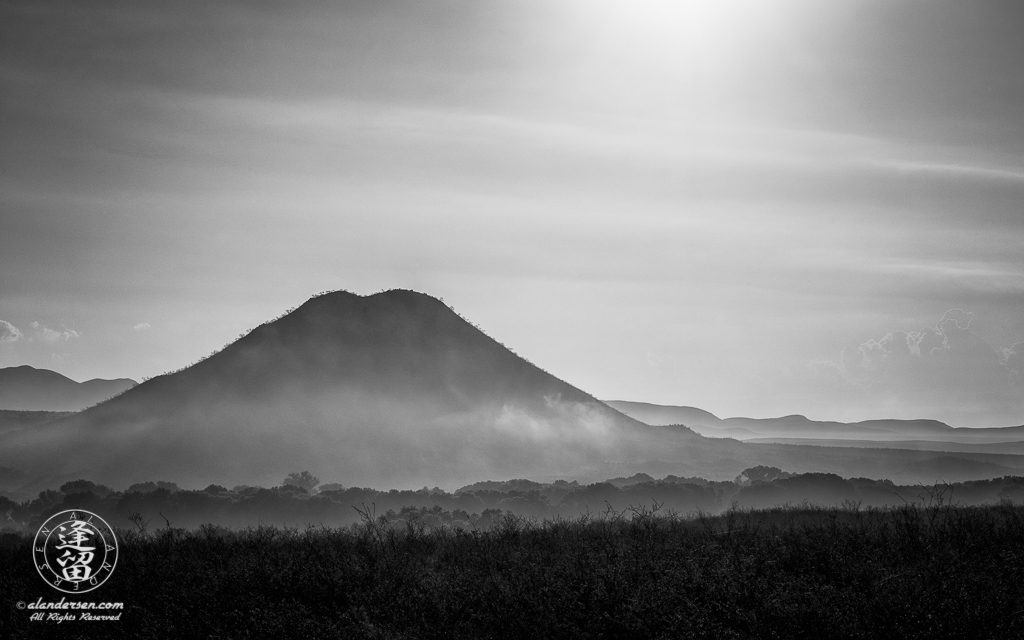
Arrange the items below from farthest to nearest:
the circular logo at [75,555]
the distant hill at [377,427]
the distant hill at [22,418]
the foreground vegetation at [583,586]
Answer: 1. the distant hill at [22,418]
2. the distant hill at [377,427]
3. the circular logo at [75,555]
4. the foreground vegetation at [583,586]

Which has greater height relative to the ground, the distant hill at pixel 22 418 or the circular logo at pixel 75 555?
the distant hill at pixel 22 418

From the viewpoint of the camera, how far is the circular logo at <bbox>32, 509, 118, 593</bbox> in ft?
50.7

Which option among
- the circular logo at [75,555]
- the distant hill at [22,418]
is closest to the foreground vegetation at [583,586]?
the circular logo at [75,555]

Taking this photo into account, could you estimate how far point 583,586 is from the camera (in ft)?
44.5

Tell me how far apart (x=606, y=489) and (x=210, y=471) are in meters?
70.4

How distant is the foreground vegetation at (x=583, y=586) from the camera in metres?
12.1

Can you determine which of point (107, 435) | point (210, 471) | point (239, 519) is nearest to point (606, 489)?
point (239, 519)

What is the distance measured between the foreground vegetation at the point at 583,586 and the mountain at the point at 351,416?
8996 centimetres

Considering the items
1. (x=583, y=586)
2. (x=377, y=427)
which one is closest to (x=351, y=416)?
(x=377, y=427)

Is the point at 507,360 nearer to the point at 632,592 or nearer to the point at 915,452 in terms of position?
the point at 915,452

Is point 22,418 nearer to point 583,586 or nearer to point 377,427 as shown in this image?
point 377,427

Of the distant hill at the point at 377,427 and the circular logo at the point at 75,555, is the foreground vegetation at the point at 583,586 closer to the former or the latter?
the circular logo at the point at 75,555

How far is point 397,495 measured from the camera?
57938mm

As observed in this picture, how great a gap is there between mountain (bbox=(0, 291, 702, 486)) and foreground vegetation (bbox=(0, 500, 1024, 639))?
90.0 metres
